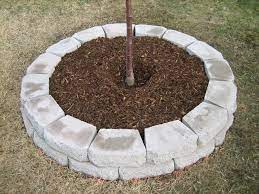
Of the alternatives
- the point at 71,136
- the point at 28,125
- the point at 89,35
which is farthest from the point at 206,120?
the point at 89,35

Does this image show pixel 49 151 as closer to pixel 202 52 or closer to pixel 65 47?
pixel 65 47

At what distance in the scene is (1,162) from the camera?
10.8 ft

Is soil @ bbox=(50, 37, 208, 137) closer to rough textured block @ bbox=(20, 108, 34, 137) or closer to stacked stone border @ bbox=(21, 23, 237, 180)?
stacked stone border @ bbox=(21, 23, 237, 180)

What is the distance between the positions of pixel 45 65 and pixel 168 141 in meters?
1.55

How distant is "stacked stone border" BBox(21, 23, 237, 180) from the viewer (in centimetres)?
301

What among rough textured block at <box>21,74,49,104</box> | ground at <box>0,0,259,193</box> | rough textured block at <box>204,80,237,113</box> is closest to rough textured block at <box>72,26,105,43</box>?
ground at <box>0,0,259,193</box>

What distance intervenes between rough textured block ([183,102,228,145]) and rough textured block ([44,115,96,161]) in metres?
0.83

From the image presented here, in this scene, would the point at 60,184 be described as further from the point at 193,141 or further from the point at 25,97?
the point at 193,141

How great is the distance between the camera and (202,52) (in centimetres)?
394

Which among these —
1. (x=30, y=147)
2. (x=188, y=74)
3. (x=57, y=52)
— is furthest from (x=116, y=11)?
(x=30, y=147)

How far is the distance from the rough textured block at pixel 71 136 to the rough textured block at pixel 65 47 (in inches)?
40.2

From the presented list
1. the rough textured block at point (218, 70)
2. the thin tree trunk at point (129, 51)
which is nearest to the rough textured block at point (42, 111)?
the thin tree trunk at point (129, 51)

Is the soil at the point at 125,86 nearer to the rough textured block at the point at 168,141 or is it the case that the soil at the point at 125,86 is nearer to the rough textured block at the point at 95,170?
the rough textured block at the point at 168,141

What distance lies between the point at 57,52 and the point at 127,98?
1.07 meters
